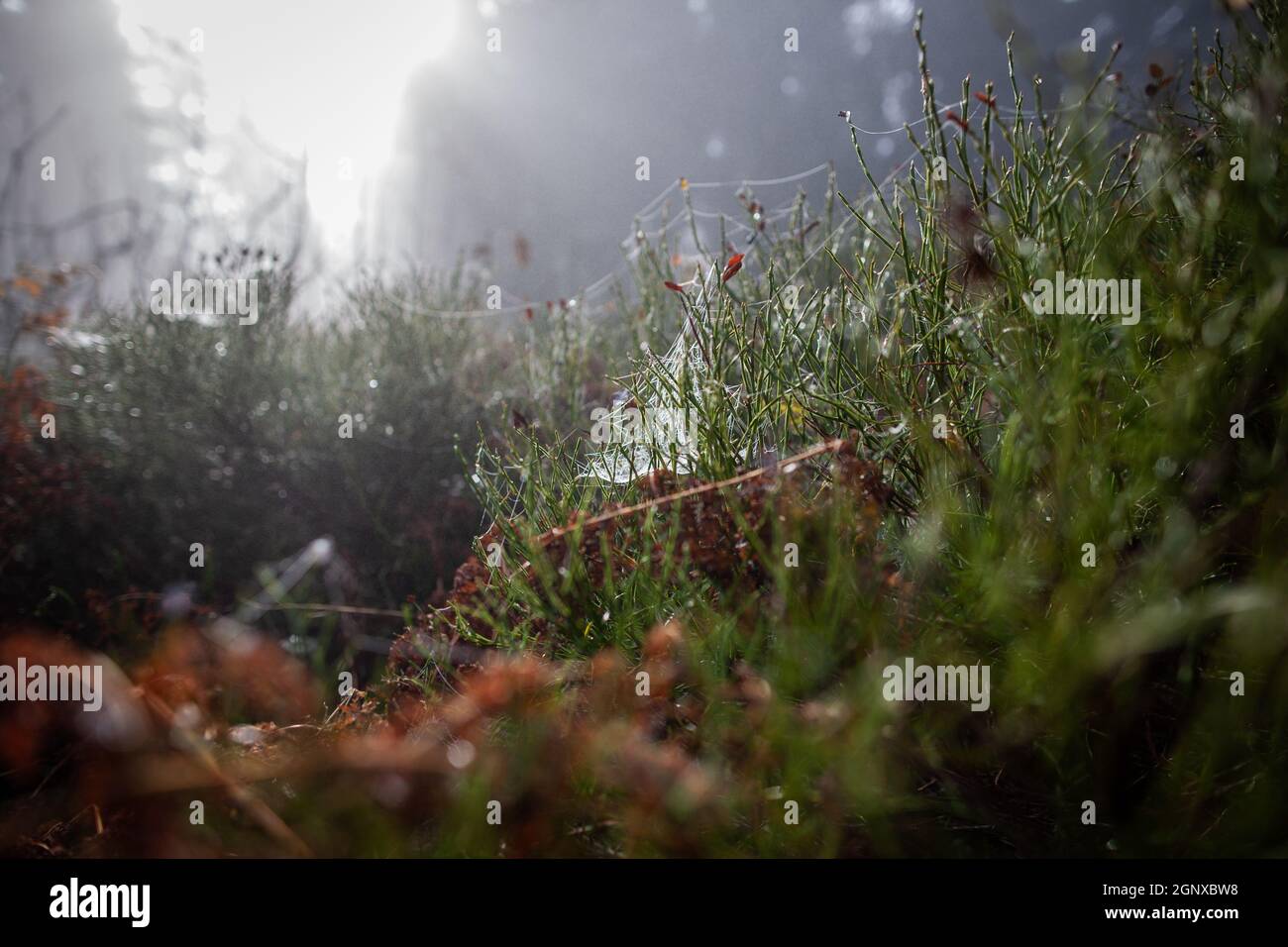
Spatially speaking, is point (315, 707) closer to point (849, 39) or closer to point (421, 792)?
point (421, 792)

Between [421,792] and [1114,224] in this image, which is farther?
[1114,224]

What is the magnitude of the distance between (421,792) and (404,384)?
2637 mm

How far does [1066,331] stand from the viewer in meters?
0.93

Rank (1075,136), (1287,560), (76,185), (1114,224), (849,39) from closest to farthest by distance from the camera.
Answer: (1287,560) < (1114,224) < (1075,136) < (849,39) < (76,185)

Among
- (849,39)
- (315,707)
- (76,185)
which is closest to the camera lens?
(315,707)

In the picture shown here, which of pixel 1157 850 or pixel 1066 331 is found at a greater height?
pixel 1066 331

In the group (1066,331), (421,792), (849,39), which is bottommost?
(421,792)

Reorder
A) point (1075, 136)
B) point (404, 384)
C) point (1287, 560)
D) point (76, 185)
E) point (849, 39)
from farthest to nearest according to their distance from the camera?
point (76, 185) → point (849, 39) → point (404, 384) → point (1075, 136) → point (1287, 560)

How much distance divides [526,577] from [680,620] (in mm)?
276

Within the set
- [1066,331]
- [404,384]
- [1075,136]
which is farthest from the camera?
[404,384]

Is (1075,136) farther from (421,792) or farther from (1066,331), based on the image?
(421,792)
